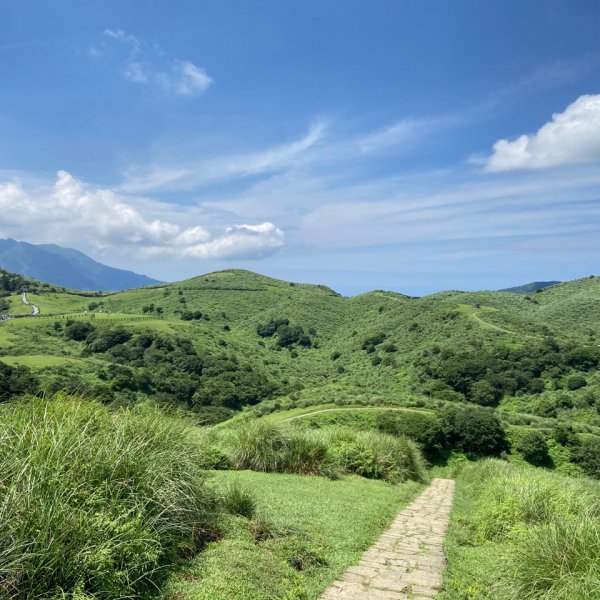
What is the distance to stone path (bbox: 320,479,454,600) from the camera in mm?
5539

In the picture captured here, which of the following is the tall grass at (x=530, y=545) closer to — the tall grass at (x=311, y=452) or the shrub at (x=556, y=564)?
the shrub at (x=556, y=564)

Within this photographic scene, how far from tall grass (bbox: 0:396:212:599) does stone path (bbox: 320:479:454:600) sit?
2123 millimetres

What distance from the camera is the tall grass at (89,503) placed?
4117mm

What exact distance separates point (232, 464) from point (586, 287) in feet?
423

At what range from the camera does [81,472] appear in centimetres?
542

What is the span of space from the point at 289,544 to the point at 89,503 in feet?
9.69

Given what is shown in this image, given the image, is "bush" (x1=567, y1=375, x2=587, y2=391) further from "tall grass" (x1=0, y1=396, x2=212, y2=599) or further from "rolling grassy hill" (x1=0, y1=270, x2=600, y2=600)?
"tall grass" (x1=0, y1=396, x2=212, y2=599)

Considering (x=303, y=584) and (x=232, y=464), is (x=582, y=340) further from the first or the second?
(x=303, y=584)

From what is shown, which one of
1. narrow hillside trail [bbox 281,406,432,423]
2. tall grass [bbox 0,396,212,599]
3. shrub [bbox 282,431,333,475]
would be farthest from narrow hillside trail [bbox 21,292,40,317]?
tall grass [bbox 0,396,212,599]

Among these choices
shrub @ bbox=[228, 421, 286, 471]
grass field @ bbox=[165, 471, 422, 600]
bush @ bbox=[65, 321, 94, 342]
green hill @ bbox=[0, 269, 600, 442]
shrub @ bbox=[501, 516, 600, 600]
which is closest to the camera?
shrub @ bbox=[501, 516, 600, 600]

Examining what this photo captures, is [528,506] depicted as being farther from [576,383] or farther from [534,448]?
[576,383]

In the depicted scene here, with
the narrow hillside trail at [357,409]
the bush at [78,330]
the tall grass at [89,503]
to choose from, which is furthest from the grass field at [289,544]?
the bush at [78,330]

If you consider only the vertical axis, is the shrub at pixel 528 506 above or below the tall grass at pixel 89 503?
below

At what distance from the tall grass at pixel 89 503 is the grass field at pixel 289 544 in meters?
0.49
